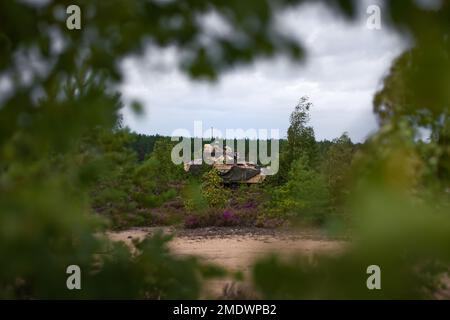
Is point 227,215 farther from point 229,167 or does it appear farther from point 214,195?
point 229,167

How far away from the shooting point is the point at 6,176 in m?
0.96

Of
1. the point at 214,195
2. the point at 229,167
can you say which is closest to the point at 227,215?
the point at 214,195

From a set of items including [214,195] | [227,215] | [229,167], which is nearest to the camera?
[227,215]

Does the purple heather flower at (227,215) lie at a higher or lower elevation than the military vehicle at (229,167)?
lower

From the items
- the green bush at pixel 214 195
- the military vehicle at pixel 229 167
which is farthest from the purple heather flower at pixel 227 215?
the military vehicle at pixel 229 167

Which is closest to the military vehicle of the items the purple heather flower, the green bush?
the green bush

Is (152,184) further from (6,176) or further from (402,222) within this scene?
(402,222)

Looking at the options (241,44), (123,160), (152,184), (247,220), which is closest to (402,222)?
(241,44)

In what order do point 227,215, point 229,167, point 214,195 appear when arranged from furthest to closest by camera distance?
1. point 229,167
2. point 214,195
3. point 227,215

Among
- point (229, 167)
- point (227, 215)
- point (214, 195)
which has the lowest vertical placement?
point (227, 215)

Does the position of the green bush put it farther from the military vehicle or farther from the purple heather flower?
the military vehicle

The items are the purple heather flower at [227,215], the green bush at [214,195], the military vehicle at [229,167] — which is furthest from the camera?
the military vehicle at [229,167]

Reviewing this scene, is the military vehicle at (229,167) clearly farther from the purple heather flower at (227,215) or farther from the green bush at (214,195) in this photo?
the purple heather flower at (227,215)

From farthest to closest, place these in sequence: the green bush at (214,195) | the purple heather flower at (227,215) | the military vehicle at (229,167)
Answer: the military vehicle at (229,167) < the green bush at (214,195) < the purple heather flower at (227,215)
